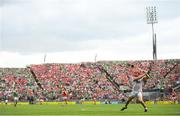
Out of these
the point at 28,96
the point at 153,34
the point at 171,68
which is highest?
the point at 153,34

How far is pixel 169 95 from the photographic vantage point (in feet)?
242

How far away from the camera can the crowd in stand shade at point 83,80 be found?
77.0 metres

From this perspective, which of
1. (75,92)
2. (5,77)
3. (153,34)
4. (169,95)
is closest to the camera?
(169,95)

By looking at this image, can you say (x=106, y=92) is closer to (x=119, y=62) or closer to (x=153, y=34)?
(x=119, y=62)

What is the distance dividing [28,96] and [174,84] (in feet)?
76.5

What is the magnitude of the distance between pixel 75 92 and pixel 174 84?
635 inches

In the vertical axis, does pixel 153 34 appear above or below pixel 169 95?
above

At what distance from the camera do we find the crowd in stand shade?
77.0 m

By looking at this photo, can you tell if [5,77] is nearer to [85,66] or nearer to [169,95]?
[85,66]

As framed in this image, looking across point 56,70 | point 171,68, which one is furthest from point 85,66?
point 171,68

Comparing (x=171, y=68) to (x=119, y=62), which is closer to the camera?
(x=171, y=68)

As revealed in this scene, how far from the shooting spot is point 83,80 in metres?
82.4

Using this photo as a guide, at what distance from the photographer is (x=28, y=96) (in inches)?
3049

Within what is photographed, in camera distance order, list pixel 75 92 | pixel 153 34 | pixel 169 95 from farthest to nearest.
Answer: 1. pixel 153 34
2. pixel 75 92
3. pixel 169 95
